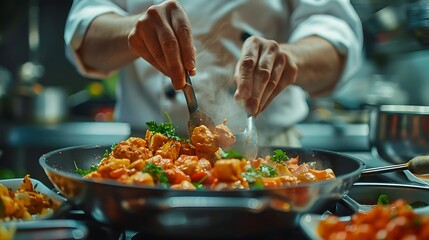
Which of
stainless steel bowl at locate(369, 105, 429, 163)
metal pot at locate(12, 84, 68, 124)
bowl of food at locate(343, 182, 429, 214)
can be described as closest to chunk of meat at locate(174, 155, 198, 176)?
bowl of food at locate(343, 182, 429, 214)

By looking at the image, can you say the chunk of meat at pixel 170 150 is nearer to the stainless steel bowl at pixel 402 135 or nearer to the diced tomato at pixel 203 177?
the diced tomato at pixel 203 177

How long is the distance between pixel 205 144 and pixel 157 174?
26cm

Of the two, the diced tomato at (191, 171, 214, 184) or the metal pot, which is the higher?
the diced tomato at (191, 171, 214, 184)

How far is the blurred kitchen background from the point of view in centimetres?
329

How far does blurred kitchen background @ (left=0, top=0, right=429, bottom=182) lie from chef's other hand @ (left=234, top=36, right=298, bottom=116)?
36.9 inches

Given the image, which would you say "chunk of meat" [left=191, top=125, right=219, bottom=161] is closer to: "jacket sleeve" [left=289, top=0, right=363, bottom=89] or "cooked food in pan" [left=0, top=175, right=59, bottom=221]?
"cooked food in pan" [left=0, top=175, right=59, bottom=221]

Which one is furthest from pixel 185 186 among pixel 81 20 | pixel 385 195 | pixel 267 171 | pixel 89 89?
pixel 89 89

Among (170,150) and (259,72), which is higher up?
(259,72)

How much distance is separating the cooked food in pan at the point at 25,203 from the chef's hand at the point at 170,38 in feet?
1.49

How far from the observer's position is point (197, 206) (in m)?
0.74

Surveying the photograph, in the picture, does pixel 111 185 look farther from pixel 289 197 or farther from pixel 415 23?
pixel 415 23

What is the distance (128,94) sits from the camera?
217 centimetres

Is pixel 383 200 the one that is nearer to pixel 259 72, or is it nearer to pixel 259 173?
pixel 259 173

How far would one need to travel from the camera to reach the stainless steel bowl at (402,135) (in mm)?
1797
